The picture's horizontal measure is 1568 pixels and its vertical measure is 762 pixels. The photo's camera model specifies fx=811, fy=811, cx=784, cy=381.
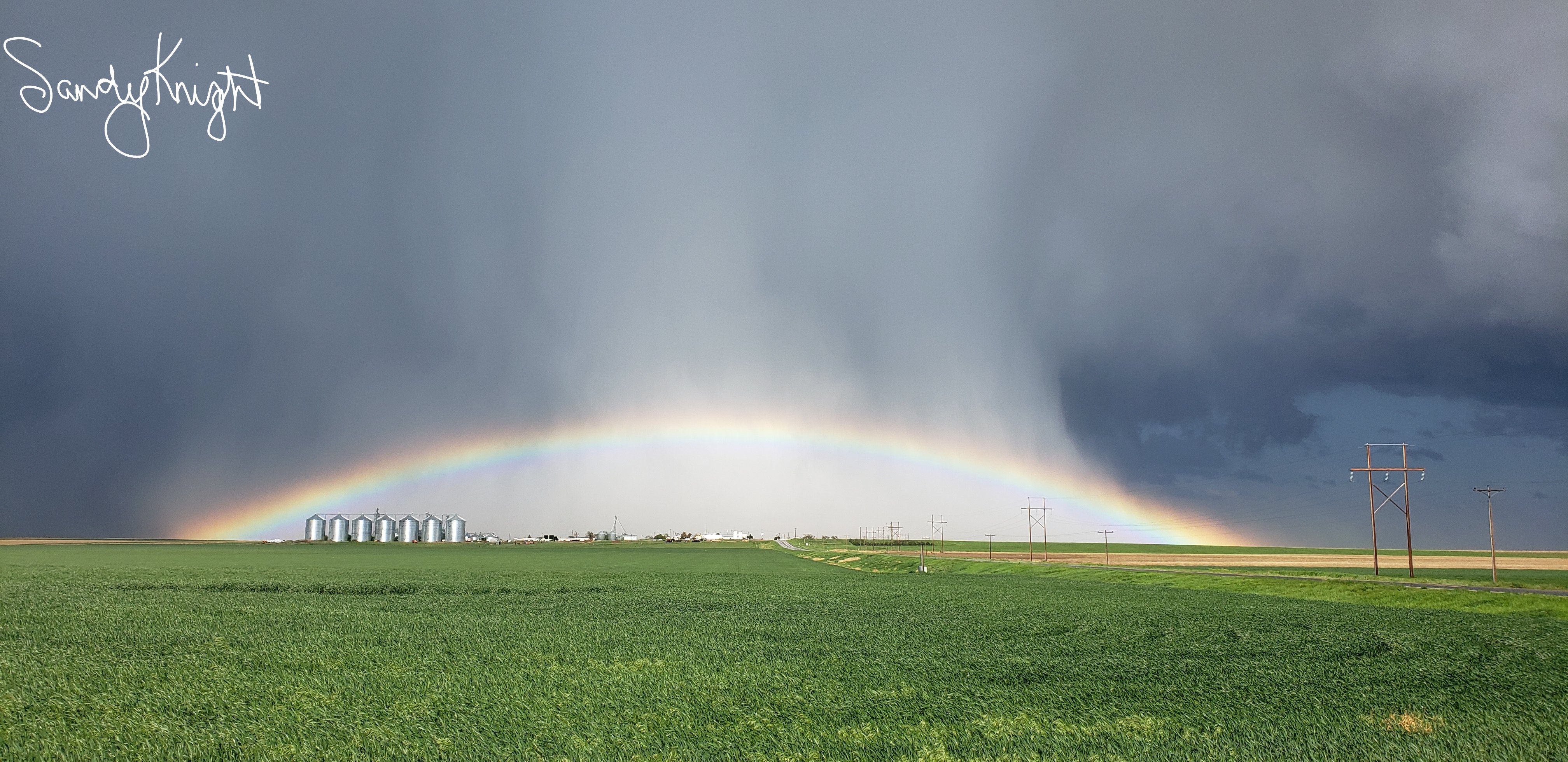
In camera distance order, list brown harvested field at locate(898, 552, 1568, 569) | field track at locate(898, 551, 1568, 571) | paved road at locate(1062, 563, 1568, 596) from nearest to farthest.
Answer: paved road at locate(1062, 563, 1568, 596) → field track at locate(898, 551, 1568, 571) → brown harvested field at locate(898, 552, 1568, 569)

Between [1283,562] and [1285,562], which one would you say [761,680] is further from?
[1283,562]

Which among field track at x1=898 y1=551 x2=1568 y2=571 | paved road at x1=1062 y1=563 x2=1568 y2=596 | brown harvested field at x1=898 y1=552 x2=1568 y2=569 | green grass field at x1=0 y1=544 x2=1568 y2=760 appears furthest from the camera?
brown harvested field at x1=898 y1=552 x2=1568 y2=569

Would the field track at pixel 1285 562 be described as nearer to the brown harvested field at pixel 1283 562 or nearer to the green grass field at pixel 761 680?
the brown harvested field at pixel 1283 562

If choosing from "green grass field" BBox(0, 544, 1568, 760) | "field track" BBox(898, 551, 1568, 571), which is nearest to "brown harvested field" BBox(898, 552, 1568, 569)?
"field track" BBox(898, 551, 1568, 571)

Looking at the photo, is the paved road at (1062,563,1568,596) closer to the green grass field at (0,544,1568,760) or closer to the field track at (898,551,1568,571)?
the green grass field at (0,544,1568,760)

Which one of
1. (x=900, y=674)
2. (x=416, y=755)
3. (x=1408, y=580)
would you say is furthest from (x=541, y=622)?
(x=1408, y=580)

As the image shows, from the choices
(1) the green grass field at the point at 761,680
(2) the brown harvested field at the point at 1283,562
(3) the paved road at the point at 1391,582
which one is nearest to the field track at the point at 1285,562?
(2) the brown harvested field at the point at 1283,562

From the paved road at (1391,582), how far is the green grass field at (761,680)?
38.2 feet

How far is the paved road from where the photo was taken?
45750 mm

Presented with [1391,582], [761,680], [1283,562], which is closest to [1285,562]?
[1283,562]

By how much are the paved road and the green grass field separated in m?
11.6

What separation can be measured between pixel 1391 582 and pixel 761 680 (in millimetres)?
58613

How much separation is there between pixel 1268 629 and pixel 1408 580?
150 ft

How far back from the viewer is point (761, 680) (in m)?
16.2
